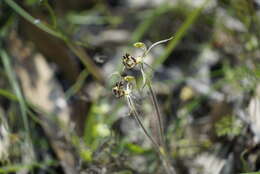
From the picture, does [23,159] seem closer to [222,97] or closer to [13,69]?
[13,69]

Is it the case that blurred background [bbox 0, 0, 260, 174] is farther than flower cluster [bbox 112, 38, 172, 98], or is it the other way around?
blurred background [bbox 0, 0, 260, 174]

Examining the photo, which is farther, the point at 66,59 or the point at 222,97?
the point at 66,59

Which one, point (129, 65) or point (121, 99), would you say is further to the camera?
point (121, 99)

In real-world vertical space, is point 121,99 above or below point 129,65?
above

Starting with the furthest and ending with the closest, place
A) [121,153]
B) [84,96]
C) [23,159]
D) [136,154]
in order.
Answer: [84,96] < [23,159] < [136,154] < [121,153]

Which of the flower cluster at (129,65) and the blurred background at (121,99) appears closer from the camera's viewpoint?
the flower cluster at (129,65)

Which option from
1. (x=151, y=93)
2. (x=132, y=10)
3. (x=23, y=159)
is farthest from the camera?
(x=132, y=10)

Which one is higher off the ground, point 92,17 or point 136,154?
point 92,17

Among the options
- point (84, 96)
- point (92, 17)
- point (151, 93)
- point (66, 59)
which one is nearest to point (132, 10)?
point (92, 17)
